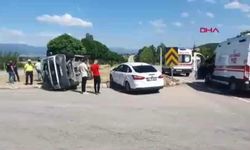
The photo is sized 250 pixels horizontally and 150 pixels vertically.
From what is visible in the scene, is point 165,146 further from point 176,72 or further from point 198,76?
point 176,72

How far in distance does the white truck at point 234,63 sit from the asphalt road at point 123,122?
1106 millimetres

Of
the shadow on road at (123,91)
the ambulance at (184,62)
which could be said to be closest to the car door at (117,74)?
the shadow on road at (123,91)

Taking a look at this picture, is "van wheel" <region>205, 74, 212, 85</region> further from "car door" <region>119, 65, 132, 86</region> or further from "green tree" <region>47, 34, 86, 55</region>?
"green tree" <region>47, 34, 86, 55</region>

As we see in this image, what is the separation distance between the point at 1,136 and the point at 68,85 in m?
13.6

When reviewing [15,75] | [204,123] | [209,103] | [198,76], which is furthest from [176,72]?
[204,123]

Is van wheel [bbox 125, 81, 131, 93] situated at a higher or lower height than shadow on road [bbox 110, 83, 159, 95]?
higher

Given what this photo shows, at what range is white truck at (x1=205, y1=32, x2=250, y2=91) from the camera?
21.3 metres

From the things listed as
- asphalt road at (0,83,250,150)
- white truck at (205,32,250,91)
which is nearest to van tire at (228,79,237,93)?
white truck at (205,32,250,91)

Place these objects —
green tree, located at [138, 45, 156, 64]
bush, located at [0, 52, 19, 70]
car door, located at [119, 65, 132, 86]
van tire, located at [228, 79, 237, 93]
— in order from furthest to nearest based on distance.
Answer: green tree, located at [138, 45, 156, 64] → bush, located at [0, 52, 19, 70] → car door, located at [119, 65, 132, 86] → van tire, located at [228, 79, 237, 93]

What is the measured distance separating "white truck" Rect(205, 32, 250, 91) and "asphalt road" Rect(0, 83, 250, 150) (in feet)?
3.63

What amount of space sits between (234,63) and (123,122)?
36.0ft

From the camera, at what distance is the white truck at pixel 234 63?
21.3m

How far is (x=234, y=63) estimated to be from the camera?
22.9 metres

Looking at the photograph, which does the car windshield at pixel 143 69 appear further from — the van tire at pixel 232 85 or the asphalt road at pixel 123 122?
the van tire at pixel 232 85
